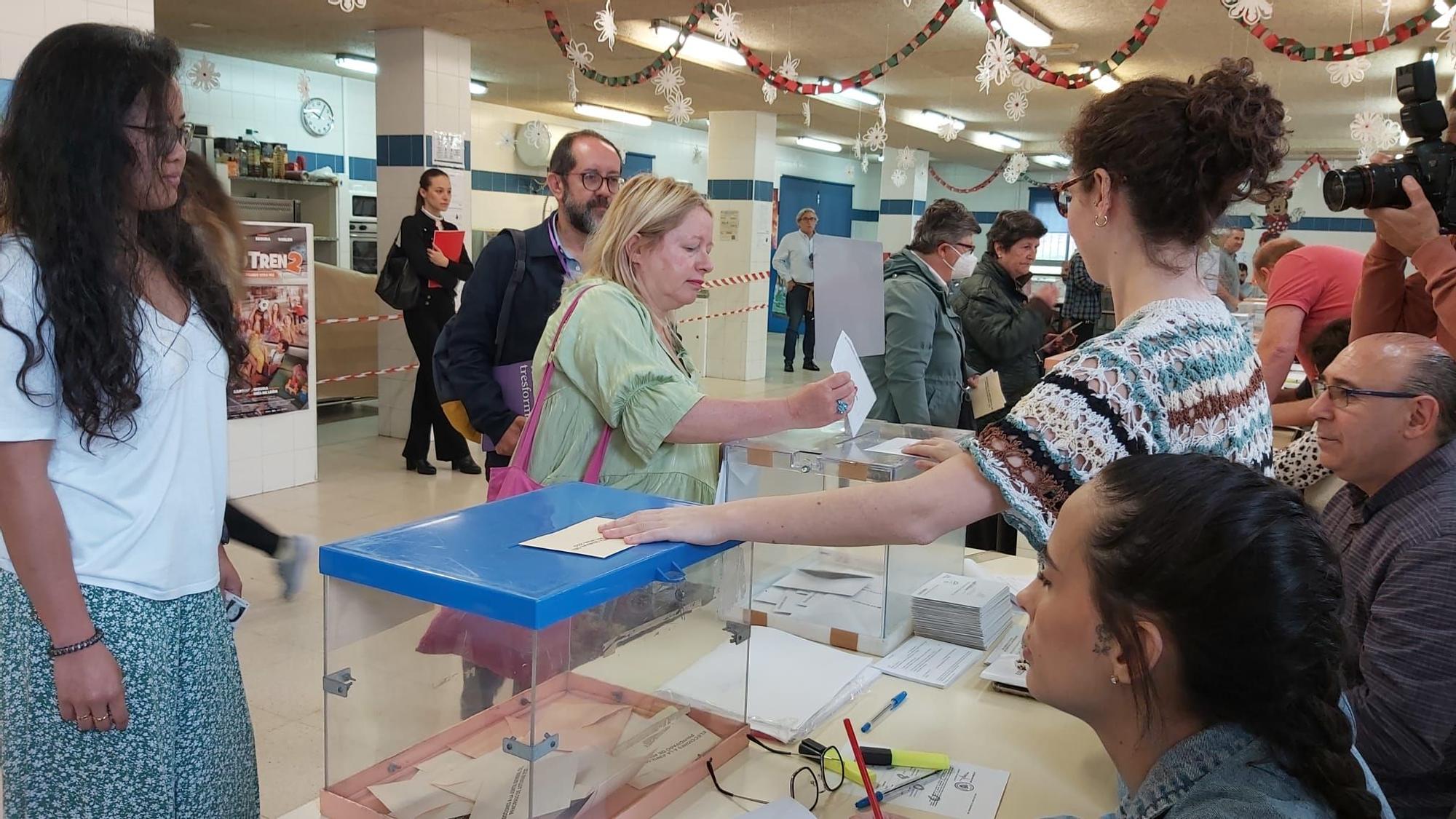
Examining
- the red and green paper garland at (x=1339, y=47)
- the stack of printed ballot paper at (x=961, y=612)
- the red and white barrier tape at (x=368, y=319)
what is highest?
the red and green paper garland at (x=1339, y=47)

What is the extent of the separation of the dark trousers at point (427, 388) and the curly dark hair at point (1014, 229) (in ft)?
11.4

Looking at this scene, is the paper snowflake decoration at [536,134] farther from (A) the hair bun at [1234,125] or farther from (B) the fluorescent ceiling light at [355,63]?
(A) the hair bun at [1234,125]

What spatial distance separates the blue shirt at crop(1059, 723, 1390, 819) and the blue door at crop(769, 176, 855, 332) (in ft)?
48.5

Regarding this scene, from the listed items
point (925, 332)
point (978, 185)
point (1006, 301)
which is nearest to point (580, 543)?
point (925, 332)

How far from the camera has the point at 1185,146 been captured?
4.12 feet

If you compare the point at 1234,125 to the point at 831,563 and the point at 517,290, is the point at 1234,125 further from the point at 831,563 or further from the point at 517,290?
the point at 517,290

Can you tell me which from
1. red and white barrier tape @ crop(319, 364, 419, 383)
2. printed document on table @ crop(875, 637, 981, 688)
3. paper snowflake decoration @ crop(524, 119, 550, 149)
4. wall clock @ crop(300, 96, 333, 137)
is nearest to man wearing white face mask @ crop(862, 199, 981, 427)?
printed document on table @ crop(875, 637, 981, 688)

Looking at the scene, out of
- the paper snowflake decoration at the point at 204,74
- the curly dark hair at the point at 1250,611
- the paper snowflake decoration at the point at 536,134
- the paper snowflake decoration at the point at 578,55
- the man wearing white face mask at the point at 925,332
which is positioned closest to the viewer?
the curly dark hair at the point at 1250,611

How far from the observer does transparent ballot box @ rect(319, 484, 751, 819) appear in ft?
3.81

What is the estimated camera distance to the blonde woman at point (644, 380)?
5.87ft

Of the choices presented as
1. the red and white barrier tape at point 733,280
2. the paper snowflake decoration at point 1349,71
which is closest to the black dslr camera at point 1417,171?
the paper snowflake decoration at point 1349,71

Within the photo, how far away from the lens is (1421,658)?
61.7 inches

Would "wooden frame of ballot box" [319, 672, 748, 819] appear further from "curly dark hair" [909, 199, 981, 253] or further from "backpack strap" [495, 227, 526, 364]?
"curly dark hair" [909, 199, 981, 253]

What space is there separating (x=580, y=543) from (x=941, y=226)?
2.74 m
